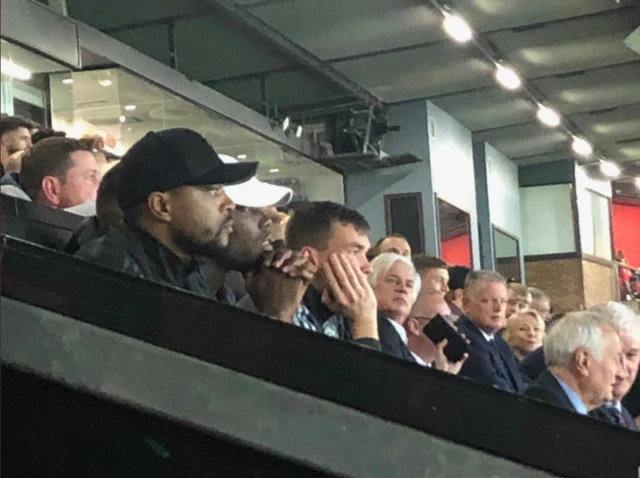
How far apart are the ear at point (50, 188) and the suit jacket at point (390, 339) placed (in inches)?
36.7

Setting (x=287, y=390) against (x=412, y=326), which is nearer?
(x=287, y=390)

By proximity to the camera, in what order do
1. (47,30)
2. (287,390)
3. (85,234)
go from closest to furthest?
(287,390), (85,234), (47,30)

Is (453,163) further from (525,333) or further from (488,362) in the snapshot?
(488,362)

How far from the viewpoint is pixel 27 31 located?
4.91 metres

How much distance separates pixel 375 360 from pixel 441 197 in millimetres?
9868

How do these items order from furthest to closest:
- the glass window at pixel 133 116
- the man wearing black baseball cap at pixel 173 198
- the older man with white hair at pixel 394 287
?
1. the glass window at pixel 133 116
2. the older man with white hair at pixel 394 287
3. the man wearing black baseball cap at pixel 173 198

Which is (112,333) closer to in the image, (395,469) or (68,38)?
(395,469)

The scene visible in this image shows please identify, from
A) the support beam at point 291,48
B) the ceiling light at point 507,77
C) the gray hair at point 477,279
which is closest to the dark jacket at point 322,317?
the gray hair at point 477,279

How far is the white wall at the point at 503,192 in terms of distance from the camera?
12.5m

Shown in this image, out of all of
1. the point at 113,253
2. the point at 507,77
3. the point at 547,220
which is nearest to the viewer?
the point at 113,253

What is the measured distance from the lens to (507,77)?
945 centimetres

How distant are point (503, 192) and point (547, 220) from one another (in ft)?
3.68

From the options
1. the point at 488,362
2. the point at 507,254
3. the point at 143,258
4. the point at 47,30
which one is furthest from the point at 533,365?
the point at 507,254

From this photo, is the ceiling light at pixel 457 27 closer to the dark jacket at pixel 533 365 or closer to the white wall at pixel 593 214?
the dark jacket at pixel 533 365
